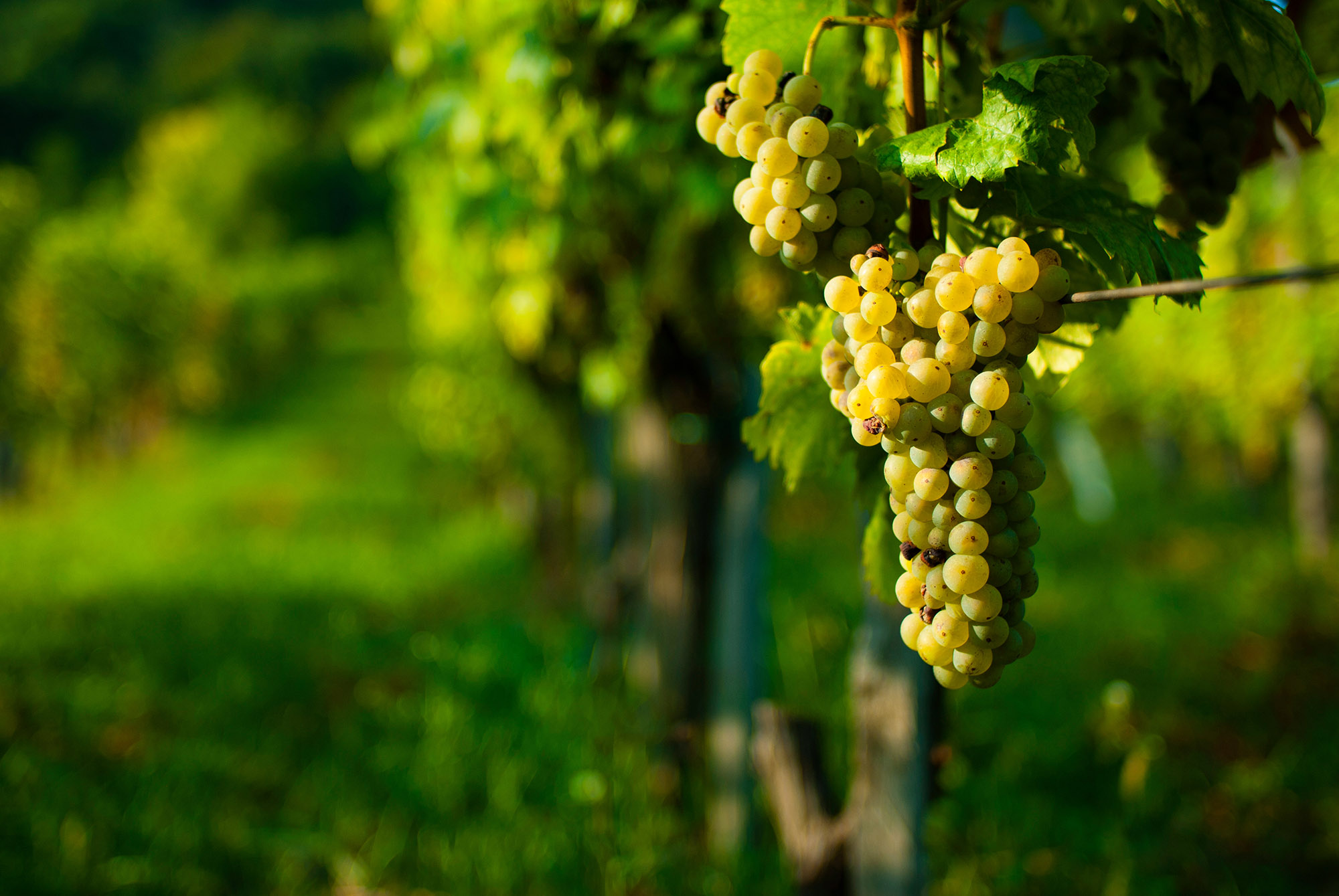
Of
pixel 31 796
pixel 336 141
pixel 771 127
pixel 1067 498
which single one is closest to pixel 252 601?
pixel 31 796

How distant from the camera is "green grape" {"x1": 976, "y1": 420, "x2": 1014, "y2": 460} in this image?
726 mm

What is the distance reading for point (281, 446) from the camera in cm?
1445

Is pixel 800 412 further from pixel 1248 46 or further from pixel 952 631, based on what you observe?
pixel 1248 46

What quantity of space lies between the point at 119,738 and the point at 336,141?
35.6 m

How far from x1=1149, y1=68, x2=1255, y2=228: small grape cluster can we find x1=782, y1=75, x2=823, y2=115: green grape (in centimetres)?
55

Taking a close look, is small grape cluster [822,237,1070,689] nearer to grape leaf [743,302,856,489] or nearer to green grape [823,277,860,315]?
green grape [823,277,860,315]

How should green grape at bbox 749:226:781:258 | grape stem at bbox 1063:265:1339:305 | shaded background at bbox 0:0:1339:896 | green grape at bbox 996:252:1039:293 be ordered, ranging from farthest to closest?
shaded background at bbox 0:0:1339:896
green grape at bbox 749:226:781:258
green grape at bbox 996:252:1039:293
grape stem at bbox 1063:265:1339:305

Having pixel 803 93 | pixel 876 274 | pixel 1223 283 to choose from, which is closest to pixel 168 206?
pixel 803 93

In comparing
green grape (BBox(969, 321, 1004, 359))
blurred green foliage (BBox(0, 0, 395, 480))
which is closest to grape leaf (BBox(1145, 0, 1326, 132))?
green grape (BBox(969, 321, 1004, 359))

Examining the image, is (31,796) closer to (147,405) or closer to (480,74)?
(480,74)

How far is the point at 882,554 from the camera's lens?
0.95 m

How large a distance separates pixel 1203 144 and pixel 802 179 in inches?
23.7

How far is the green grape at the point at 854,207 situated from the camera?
0.76 metres

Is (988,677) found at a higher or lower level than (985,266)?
lower
